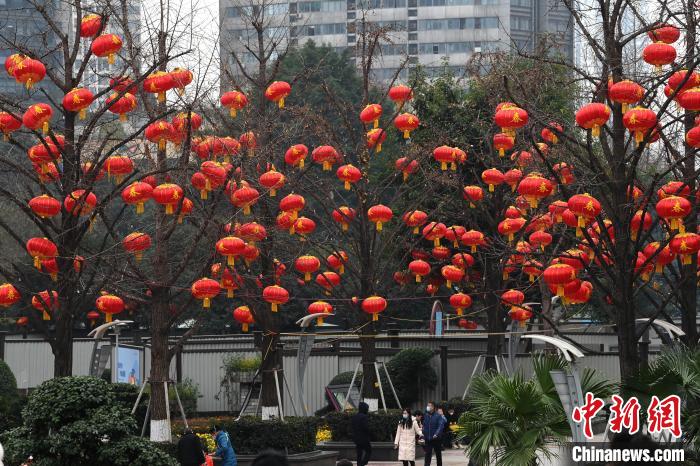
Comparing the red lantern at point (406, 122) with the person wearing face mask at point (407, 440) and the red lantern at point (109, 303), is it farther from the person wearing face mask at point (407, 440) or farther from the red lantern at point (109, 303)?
the red lantern at point (109, 303)

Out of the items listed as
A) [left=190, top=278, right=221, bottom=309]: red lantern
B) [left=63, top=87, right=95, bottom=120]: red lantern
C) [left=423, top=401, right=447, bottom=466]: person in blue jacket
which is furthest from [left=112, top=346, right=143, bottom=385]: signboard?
[left=63, top=87, right=95, bottom=120]: red lantern

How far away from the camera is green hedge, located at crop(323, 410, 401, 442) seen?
83.1ft

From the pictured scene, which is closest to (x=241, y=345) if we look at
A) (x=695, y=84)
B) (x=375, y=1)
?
(x=695, y=84)

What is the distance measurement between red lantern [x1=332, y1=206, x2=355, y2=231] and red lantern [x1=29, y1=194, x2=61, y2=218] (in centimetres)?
804

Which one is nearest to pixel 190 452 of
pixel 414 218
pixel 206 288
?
pixel 206 288

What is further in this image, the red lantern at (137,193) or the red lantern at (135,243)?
the red lantern at (135,243)

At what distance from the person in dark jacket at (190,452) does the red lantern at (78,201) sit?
15.0ft

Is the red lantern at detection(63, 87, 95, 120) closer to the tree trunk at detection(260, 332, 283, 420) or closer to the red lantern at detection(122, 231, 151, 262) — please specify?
the red lantern at detection(122, 231, 151, 262)

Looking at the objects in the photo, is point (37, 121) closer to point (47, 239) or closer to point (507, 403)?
point (47, 239)

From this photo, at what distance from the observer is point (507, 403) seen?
14633 millimetres

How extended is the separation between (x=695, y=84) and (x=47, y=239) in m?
10.4

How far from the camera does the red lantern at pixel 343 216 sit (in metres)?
25.8

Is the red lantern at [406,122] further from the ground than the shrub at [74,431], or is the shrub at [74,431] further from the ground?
the red lantern at [406,122]

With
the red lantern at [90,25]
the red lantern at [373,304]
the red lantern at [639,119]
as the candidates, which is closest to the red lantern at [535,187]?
the red lantern at [639,119]
